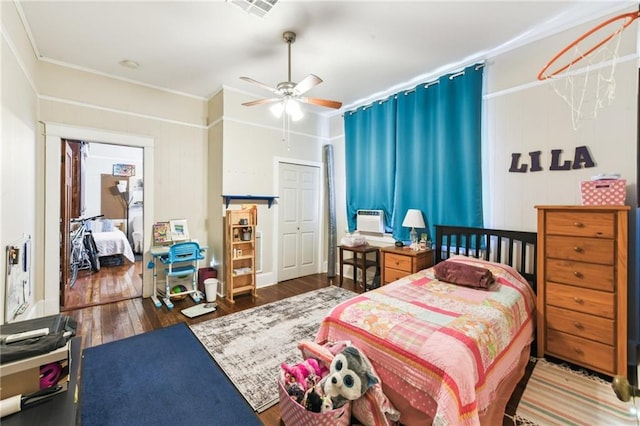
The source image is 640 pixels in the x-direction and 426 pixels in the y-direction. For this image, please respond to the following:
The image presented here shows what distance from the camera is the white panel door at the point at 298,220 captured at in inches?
181

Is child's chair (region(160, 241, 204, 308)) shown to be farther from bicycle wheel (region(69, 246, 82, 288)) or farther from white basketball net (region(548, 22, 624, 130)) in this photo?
white basketball net (region(548, 22, 624, 130))

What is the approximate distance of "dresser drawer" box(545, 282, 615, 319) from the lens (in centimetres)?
204

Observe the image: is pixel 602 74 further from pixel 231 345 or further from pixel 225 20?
pixel 231 345

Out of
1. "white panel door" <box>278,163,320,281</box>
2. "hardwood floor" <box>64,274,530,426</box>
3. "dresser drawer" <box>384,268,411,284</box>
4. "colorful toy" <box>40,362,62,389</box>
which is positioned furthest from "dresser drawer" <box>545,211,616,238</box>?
"white panel door" <box>278,163,320,281</box>

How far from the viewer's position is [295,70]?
3400 mm

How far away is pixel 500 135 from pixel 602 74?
0.85 metres

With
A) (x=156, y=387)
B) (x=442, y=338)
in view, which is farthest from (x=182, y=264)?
(x=442, y=338)

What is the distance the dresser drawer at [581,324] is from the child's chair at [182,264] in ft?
12.6

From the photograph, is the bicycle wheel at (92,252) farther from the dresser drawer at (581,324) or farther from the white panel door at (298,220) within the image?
the dresser drawer at (581,324)

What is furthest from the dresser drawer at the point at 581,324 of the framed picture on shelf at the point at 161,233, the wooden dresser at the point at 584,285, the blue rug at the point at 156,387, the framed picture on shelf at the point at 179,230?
the framed picture on shelf at the point at 161,233

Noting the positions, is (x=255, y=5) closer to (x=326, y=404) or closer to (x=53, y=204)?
(x=326, y=404)

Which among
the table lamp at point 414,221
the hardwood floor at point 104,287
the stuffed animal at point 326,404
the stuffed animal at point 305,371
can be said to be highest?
the table lamp at point 414,221

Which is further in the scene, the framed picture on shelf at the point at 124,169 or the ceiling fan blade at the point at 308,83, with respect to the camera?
the framed picture on shelf at the point at 124,169

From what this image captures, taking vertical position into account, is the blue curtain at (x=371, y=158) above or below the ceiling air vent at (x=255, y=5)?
below
